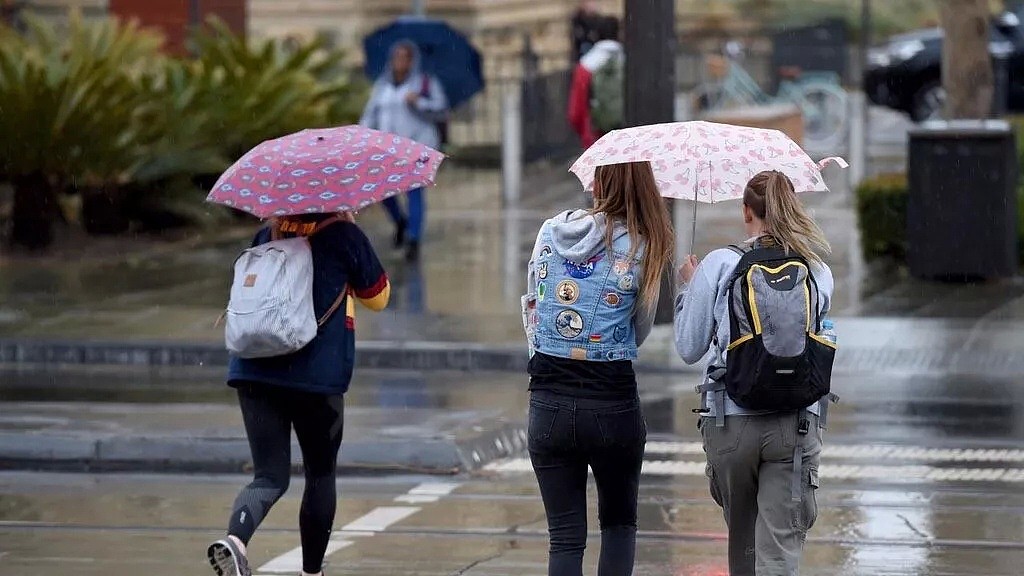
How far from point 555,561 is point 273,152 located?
5.81 ft

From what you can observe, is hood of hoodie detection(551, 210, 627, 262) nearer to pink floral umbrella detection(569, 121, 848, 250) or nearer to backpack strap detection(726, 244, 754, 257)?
A: pink floral umbrella detection(569, 121, 848, 250)

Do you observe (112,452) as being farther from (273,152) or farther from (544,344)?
(544,344)

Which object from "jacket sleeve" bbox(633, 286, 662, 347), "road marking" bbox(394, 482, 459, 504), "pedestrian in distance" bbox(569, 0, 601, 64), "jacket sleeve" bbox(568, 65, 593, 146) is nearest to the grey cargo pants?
"jacket sleeve" bbox(633, 286, 662, 347)

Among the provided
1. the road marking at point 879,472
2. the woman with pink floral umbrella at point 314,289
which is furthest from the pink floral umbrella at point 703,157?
the road marking at point 879,472

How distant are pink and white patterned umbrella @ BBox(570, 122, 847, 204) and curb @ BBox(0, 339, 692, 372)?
620cm

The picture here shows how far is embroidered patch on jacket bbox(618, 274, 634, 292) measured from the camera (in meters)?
5.46

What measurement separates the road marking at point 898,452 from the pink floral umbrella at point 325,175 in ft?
11.9

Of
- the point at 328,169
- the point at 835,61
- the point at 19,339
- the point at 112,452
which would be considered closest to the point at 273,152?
the point at 328,169

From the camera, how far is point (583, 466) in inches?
220

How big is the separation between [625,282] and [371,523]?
9.87 ft

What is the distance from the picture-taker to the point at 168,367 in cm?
1270

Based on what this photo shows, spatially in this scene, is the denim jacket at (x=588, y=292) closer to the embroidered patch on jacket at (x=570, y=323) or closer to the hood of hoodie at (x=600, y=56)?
the embroidered patch on jacket at (x=570, y=323)

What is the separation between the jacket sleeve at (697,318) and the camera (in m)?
5.51

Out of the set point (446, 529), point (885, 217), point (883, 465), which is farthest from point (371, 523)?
point (885, 217)
